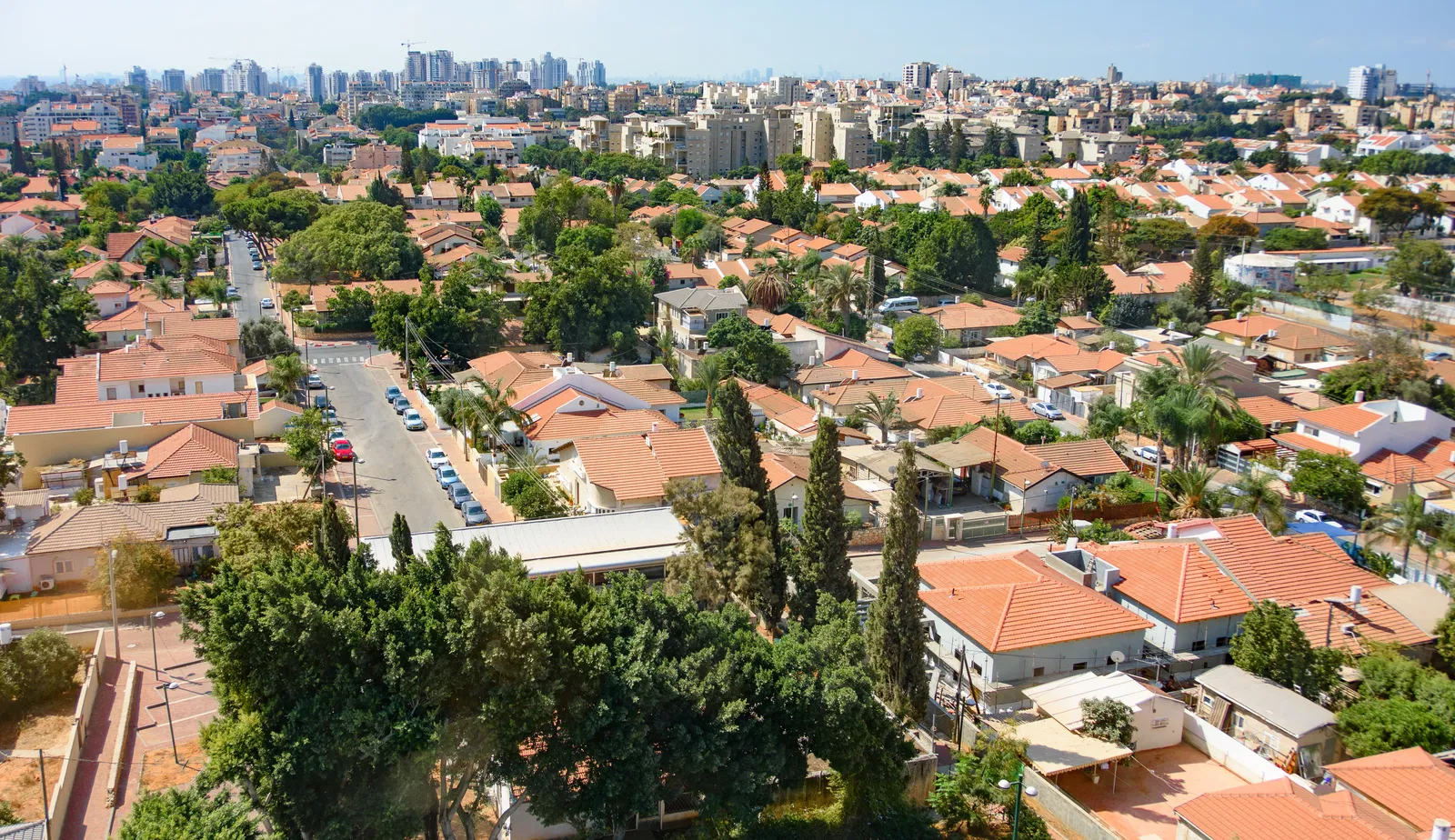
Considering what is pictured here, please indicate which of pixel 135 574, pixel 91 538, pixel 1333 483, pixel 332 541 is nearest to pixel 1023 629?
pixel 332 541

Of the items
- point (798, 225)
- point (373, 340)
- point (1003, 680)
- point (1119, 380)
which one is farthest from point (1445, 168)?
point (1003, 680)

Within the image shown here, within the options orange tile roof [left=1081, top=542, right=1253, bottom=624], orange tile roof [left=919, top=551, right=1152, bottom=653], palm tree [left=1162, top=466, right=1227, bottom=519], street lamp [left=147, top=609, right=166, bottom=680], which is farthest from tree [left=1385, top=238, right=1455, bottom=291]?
street lamp [left=147, top=609, right=166, bottom=680]

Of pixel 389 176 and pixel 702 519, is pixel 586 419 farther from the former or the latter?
pixel 389 176

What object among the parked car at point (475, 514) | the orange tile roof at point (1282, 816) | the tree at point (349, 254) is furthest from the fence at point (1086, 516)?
the tree at point (349, 254)

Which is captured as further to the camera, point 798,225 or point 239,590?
point 798,225

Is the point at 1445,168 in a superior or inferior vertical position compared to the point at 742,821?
superior

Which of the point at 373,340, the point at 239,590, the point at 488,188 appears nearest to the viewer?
the point at 239,590

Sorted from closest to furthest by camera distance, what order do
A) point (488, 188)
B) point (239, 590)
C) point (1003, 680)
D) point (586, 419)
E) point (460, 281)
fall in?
point (239, 590)
point (1003, 680)
point (586, 419)
point (460, 281)
point (488, 188)

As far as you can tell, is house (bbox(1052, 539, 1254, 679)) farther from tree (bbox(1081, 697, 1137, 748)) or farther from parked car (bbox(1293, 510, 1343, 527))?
parked car (bbox(1293, 510, 1343, 527))
